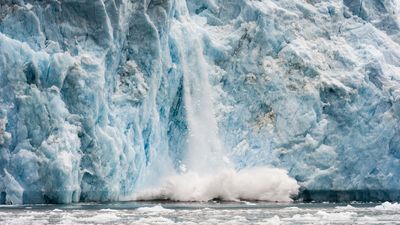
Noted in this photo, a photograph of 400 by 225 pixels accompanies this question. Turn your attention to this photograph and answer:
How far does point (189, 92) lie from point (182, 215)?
955 cm

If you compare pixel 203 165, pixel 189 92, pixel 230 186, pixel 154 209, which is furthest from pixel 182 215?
pixel 189 92

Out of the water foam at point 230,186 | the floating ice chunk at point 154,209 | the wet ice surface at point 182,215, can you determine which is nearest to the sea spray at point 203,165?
the water foam at point 230,186

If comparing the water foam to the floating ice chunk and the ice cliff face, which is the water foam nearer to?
the ice cliff face

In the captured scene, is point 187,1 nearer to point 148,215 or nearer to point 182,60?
point 182,60

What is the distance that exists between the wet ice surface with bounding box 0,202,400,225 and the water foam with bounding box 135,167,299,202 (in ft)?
12.2

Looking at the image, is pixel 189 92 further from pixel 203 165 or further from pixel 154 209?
pixel 154 209

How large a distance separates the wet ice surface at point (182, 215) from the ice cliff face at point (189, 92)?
76.7 inches

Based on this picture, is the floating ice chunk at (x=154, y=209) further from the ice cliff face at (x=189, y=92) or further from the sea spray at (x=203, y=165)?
the sea spray at (x=203, y=165)

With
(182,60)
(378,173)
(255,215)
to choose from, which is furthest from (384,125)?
(255,215)

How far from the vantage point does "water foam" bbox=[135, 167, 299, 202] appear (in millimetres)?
29625

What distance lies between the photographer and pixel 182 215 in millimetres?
22000

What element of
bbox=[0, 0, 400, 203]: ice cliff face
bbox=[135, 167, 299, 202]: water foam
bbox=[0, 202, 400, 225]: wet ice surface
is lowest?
bbox=[0, 202, 400, 225]: wet ice surface

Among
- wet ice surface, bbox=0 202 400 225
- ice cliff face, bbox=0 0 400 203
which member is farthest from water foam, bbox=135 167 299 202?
wet ice surface, bbox=0 202 400 225

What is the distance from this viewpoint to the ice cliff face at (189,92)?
79.9ft
